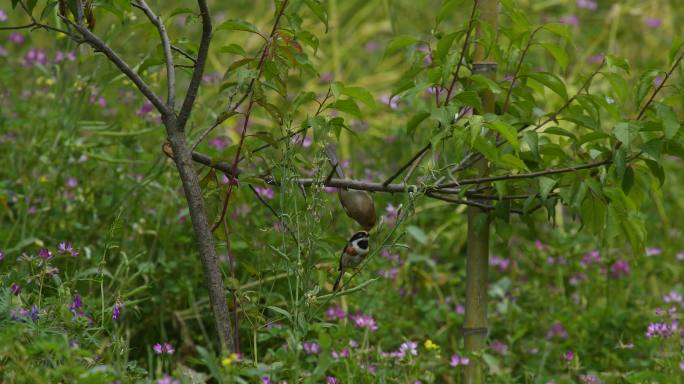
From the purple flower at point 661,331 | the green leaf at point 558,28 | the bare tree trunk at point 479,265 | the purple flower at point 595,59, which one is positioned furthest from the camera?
the purple flower at point 595,59

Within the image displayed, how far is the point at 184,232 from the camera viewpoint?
2.93 metres

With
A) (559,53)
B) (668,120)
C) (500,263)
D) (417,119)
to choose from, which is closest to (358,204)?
(417,119)

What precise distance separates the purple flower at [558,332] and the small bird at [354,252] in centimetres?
110

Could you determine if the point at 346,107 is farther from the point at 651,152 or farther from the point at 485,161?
the point at 651,152

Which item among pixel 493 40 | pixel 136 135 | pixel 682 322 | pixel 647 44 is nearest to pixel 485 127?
pixel 493 40

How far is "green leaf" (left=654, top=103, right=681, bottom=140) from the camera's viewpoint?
1760 mm

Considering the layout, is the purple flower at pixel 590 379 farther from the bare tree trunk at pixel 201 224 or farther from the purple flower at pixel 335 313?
the bare tree trunk at pixel 201 224

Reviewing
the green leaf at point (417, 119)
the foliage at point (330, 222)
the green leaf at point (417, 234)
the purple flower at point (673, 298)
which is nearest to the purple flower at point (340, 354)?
the foliage at point (330, 222)

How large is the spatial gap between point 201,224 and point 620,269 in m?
1.89

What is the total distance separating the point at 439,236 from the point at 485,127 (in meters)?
1.75

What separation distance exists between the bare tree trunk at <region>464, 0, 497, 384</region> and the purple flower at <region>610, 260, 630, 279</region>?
1.21 meters

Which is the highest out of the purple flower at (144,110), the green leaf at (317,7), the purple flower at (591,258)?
the purple flower at (144,110)

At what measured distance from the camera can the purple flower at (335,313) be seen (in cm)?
259

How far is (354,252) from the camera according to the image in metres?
1.91
